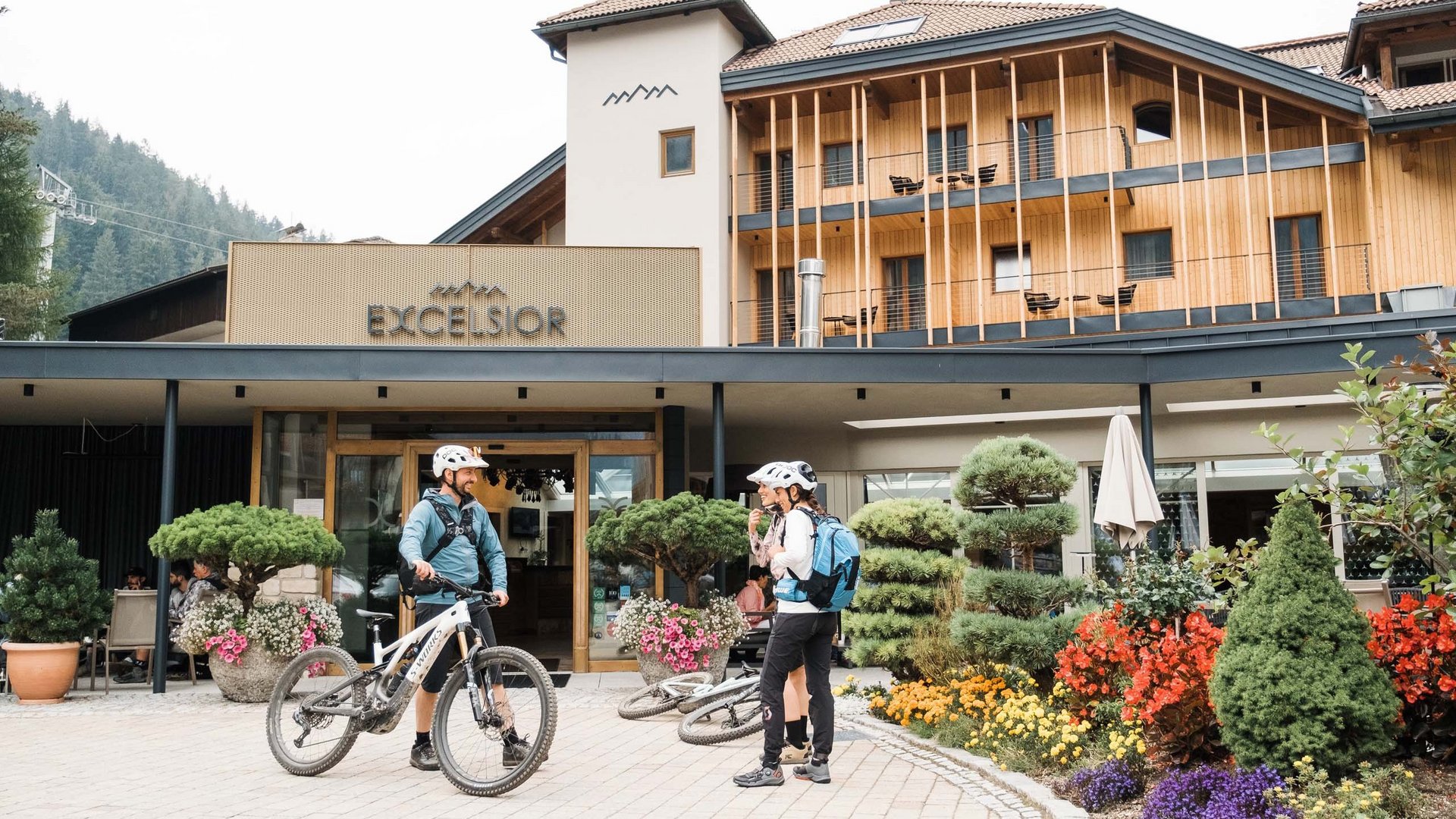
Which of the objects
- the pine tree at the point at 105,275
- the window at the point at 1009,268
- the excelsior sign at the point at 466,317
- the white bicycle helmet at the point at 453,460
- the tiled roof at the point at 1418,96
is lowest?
the white bicycle helmet at the point at 453,460

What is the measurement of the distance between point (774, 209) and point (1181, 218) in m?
7.18

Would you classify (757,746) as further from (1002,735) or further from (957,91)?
(957,91)

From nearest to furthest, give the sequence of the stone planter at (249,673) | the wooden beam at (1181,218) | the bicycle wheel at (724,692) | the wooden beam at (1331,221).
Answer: the bicycle wheel at (724,692) → the stone planter at (249,673) → the wooden beam at (1331,221) → the wooden beam at (1181,218)

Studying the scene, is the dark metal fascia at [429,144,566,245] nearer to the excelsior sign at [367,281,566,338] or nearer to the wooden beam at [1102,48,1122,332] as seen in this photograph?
the wooden beam at [1102,48,1122,332]

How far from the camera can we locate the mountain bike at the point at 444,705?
5.96m

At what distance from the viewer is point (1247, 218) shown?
19969mm

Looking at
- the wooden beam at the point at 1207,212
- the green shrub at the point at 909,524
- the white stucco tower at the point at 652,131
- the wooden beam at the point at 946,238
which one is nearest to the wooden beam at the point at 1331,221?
the wooden beam at the point at 1207,212

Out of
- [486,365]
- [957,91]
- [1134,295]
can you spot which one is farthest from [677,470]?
[957,91]

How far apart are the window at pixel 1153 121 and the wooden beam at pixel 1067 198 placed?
4.39 feet

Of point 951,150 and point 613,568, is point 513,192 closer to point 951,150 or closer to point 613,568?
point 951,150

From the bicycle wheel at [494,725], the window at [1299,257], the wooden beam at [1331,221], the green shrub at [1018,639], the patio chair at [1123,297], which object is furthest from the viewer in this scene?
the patio chair at [1123,297]

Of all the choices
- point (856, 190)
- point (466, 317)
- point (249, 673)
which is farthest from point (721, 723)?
point (856, 190)

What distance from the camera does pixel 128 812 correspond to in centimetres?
562

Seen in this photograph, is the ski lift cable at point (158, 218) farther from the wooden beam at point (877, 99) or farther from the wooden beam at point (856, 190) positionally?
the wooden beam at point (877, 99)
